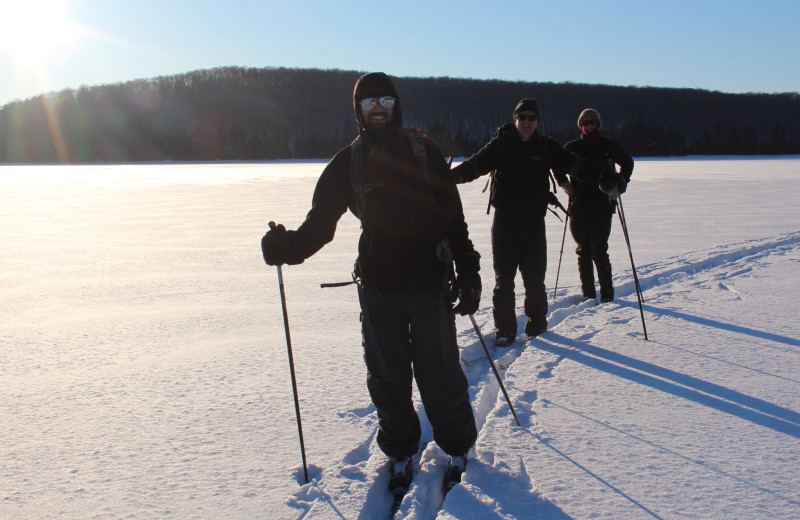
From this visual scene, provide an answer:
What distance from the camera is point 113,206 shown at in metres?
12.1

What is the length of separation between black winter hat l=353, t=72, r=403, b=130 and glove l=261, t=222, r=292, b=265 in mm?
491

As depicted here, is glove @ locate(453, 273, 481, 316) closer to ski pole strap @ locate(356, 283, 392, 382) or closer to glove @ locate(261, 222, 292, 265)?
ski pole strap @ locate(356, 283, 392, 382)

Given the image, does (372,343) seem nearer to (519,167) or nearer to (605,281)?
(519,167)

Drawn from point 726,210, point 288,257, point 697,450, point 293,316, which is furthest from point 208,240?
point 726,210

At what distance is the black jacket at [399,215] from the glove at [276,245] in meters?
0.03

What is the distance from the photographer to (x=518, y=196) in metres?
3.71

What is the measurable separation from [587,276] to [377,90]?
3.28 metres

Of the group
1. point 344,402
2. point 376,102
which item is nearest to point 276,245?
point 376,102

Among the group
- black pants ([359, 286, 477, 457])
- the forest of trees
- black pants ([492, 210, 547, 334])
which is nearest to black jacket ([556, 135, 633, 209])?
black pants ([492, 210, 547, 334])

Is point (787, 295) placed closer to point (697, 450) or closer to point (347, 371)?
point (697, 450)

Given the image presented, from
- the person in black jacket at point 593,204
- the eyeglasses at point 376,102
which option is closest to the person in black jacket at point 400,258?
the eyeglasses at point 376,102

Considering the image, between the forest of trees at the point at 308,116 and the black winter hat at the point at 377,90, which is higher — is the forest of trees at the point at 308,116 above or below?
above

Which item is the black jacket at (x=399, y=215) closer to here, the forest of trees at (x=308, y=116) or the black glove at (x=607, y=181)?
the black glove at (x=607, y=181)

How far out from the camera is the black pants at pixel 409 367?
2.14 m
